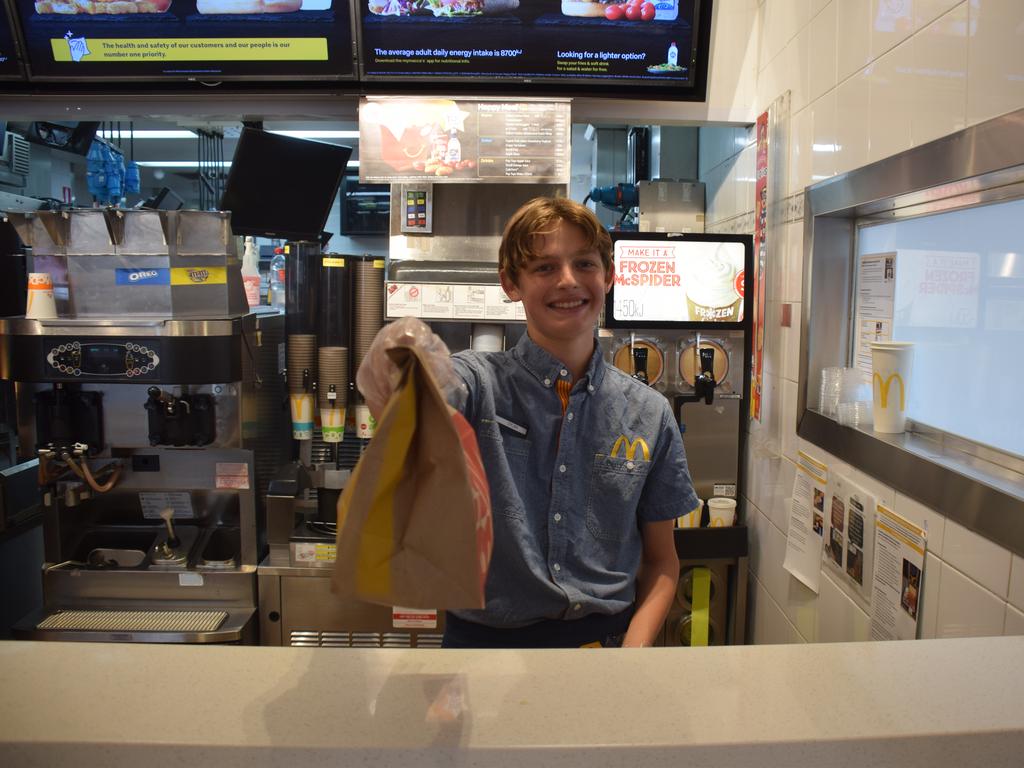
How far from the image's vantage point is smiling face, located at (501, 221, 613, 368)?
4.60ft

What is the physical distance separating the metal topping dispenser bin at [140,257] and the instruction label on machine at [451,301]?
551 millimetres

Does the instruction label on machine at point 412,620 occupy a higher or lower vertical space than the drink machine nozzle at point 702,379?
lower

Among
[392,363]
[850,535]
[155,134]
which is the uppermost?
[155,134]

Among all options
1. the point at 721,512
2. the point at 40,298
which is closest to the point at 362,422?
the point at 40,298

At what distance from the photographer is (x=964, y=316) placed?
1.86m

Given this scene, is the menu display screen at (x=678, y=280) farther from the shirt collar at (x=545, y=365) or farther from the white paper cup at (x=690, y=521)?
the shirt collar at (x=545, y=365)

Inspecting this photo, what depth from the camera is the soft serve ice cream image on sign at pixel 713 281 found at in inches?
113

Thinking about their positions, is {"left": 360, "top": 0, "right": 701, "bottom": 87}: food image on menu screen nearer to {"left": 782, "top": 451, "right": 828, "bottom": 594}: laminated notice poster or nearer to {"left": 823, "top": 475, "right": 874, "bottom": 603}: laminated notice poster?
{"left": 782, "top": 451, "right": 828, "bottom": 594}: laminated notice poster

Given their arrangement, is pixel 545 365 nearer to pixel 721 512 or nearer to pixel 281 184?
pixel 721 512

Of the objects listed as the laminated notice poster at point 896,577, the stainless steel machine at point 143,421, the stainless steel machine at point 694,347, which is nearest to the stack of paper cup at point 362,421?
the stainless steel machine at point 143,421

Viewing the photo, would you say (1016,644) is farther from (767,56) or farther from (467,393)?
(767,56)

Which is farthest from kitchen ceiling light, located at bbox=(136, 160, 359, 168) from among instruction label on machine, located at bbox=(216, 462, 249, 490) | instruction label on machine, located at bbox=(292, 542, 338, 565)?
instruction label on machine, located at bbox=(292, 542, 338, 565)

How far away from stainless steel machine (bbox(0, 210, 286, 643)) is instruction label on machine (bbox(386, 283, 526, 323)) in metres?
0.49

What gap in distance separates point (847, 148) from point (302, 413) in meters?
1.88
